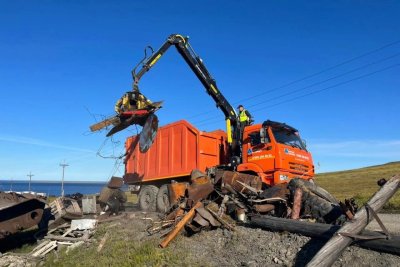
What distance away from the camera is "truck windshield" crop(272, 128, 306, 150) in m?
12.9

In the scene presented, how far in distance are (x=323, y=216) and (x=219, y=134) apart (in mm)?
7012

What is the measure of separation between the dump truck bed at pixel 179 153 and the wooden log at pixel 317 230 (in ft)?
18.7

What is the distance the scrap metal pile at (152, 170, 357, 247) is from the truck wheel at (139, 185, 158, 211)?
14.5 ft

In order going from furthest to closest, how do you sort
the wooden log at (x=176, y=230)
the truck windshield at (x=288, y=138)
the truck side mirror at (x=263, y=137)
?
1. the truck windshield at (x=288, y=138)
2. the truck side mirror at (x=263, y=137)
3. the wooden log at (x=176, y=230)

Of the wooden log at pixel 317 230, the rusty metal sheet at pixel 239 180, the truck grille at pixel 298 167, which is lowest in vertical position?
the wooden log at pixel 317 230

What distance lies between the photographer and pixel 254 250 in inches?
316

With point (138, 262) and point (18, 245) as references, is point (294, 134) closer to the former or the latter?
point (138, 262)

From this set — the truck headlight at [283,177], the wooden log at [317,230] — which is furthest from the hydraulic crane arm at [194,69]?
the wooden log at [317,230]

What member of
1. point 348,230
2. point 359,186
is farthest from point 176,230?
point 359,186

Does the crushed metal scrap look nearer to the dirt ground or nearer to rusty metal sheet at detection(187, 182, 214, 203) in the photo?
rusty metal sheet at detection(187, 182, 214, 203)

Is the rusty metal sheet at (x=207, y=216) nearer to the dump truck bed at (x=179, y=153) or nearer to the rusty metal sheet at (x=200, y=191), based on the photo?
the rusty metal sheet at (x=200, y=191)

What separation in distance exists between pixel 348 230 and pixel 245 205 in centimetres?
394

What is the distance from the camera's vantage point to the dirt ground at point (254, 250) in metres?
6.66

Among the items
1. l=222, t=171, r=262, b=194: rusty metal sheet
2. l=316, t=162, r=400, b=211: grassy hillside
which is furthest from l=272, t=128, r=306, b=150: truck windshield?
l=316, t=162, r=400, b=211: grassy hillside
